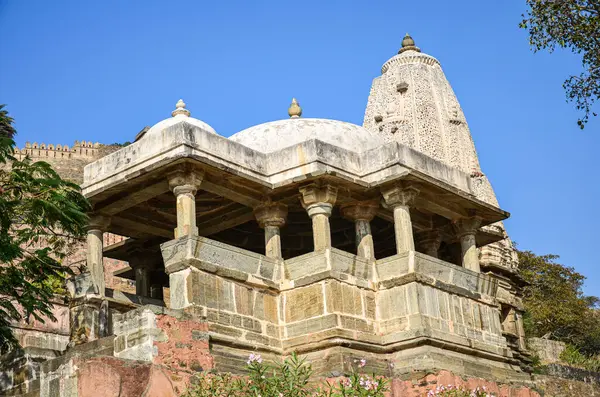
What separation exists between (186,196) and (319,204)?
2046mm

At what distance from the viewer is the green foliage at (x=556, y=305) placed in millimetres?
36469

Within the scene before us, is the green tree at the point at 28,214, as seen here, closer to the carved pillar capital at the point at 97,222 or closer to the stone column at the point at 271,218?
the carved pillar capital at the point at 97,222

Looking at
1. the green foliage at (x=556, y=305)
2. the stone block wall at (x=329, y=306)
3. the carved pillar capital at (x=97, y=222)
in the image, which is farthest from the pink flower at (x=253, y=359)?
the green foliage at (x=556, y=305)

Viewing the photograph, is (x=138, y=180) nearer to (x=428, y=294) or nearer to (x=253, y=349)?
(x=253, y=349)

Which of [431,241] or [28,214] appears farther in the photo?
[431,241]

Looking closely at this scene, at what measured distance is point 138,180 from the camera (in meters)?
14.0

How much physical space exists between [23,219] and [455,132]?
18.3 meters

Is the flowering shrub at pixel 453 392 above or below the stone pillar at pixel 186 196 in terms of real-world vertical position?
below

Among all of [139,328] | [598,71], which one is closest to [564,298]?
[598,71]

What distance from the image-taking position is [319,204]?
14.6 metres

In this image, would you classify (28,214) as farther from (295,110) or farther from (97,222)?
(295,110)

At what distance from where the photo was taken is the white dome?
1575 cm

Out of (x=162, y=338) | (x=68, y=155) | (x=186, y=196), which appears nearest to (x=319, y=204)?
(x=186, y=196)

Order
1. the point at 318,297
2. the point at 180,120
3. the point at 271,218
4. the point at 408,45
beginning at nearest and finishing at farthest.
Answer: the point at 318,297
the point at 271,218
the point at 180,120
the point at 408,45
